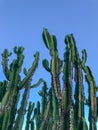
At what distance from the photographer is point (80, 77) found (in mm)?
9742

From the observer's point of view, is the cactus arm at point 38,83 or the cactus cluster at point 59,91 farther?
the cactus arm at point 38,83

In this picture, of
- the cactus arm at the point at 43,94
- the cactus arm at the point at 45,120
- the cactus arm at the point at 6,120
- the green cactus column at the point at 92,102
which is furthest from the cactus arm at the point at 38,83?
the green cactus column at the point at 92,102

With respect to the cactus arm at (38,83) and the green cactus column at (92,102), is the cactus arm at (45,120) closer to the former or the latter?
the cactus arm at (38,83)

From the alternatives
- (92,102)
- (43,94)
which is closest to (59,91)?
(92,102)

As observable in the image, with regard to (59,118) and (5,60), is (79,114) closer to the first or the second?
(59,118)

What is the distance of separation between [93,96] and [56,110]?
4.30 feet

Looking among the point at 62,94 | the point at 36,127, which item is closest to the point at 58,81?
the point at 62,94

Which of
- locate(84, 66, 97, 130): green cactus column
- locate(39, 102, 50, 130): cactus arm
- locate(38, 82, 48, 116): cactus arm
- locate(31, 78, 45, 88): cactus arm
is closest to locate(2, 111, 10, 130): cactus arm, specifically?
locate(39, 102, 50, 130): cactus arm

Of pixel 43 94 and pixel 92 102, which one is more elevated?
pixel 43 94

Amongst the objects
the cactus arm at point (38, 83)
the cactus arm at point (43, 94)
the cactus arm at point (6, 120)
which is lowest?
the cactus arm at point (6, 120)

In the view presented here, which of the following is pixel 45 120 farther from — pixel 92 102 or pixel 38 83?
pixel 92 102

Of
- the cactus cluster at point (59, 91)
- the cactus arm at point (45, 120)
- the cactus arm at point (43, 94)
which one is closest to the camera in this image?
the cactus cluster at point (59, 91)

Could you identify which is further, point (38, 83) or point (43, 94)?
point (38, 83)

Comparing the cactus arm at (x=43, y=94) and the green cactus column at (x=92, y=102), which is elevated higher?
the cactus arm at (x=43, y=94)
